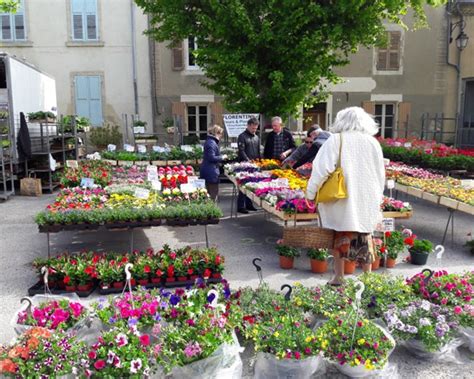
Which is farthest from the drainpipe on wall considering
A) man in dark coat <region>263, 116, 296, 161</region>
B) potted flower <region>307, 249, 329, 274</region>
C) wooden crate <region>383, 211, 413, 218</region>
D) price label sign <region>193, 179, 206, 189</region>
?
potted flower <region>307, 249, 329, 274</region>

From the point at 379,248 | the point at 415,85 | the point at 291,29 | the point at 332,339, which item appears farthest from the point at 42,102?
the point at 415,85

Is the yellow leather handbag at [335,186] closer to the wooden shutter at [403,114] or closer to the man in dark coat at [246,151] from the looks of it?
the man in dark coat at [246,151]

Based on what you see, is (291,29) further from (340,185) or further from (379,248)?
(340,185)

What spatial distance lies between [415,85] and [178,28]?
1191 cm

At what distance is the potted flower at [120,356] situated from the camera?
2777 mm

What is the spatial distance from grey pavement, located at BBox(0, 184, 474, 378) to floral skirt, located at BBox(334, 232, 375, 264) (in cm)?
97

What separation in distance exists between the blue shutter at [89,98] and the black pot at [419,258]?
49.7 feet

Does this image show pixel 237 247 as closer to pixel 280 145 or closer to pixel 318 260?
pixel 318 260

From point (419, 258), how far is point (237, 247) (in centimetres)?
252

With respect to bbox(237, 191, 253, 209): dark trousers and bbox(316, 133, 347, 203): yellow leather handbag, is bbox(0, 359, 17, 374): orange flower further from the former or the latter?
bbox(237, 191, 253, 209): dark trousers

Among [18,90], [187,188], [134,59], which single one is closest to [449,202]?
[187,188]

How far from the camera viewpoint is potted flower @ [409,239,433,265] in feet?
19.5

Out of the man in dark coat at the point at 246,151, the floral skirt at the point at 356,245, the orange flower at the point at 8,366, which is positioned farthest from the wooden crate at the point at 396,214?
the orange flower at the point at 8,366

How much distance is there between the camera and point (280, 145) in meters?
9.39
